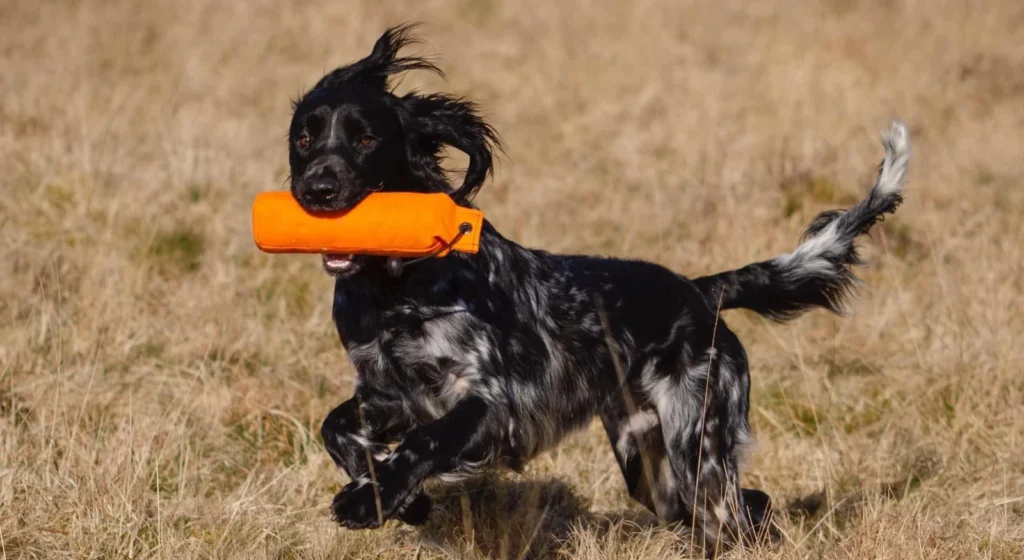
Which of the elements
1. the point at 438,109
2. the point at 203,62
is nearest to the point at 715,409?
the point at 438,109

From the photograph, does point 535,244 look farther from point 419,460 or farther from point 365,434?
point 419,460

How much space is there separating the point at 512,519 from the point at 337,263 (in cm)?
120

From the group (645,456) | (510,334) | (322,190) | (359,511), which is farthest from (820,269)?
(359,511)

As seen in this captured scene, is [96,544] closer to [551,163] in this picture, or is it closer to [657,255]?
[657,255]

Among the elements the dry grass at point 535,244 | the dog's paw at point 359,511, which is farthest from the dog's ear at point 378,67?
the dog's paw at point 359,511

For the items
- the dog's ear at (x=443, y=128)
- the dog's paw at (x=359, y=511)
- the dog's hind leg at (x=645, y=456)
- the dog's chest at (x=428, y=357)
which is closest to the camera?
the dog's paw at (x=359, y=511)

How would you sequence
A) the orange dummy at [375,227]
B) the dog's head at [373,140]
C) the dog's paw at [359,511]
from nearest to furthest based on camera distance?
1. the dog's paw at [359,511]
2. the orange dummy at [375,227]
3. the dog's head at [373,140]

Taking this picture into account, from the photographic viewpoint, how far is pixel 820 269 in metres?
4.84

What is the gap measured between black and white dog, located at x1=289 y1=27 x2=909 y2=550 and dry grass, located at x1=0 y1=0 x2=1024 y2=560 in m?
0.35

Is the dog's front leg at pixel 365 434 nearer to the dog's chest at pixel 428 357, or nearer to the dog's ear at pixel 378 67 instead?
the dog's chest at pixel 428 357

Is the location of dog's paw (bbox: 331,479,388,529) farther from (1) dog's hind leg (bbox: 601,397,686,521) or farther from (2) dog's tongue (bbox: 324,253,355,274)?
(1) dog's hind leg (bbox: 601,397,686,521)

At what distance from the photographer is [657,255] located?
728 centimetres

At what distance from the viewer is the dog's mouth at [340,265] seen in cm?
386

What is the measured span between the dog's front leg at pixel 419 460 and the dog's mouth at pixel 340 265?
0.52 meters
